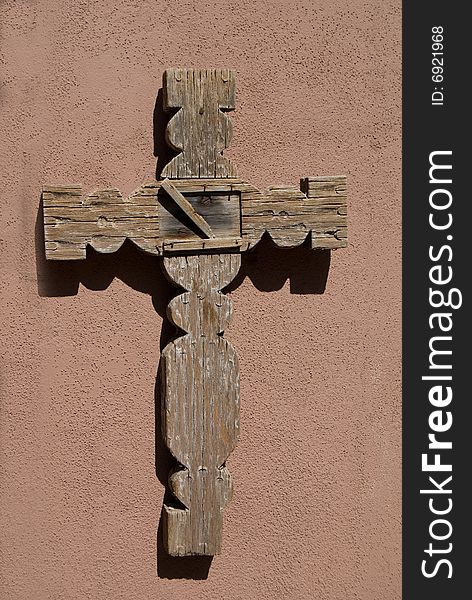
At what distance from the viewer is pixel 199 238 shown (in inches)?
110

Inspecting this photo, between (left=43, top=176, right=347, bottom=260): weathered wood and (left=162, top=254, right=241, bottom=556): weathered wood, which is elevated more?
(left=43, top=176, right=347, bottom=260): weathered wood

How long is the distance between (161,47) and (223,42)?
20 cm

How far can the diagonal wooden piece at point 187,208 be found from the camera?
9.00 feet

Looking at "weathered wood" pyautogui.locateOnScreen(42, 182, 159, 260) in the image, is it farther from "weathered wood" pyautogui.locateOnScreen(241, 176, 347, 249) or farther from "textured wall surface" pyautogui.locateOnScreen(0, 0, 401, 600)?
"weathered wood" pyautogui.locateOnScreen(241, 176, 347, 249)

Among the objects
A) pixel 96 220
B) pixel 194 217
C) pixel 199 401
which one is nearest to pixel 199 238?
pixel 194 217

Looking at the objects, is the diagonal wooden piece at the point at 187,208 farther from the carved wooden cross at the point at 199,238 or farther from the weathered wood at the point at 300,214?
the weathered wood at the point at 300,214

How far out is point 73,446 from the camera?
282cm

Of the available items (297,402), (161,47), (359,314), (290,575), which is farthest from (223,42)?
(290,575)

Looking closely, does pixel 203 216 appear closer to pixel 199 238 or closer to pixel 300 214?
pixel 199 238

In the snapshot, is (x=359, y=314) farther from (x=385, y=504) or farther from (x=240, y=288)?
(x=385, y=504)

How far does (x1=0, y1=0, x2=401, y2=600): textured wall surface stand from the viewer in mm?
2760

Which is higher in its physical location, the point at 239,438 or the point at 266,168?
the point at 266,168

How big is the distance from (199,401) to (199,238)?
526 millimetres

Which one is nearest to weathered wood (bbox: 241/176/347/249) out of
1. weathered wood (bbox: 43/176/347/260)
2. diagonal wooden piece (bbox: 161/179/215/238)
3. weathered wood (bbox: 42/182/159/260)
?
weathered wood (bbox: 43/176/347/260)
